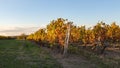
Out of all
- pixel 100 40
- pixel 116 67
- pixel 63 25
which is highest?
pixel 63 25

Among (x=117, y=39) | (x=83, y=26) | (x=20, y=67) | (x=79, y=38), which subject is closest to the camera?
(x=20, y=67)

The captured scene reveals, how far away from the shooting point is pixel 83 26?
171 ft

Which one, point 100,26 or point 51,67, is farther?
point 100,26

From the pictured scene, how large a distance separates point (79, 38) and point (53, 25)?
11.4 metres

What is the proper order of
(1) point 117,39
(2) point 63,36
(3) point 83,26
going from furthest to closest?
1. (3) point 83,26
2. (1) point 117,39
3. (2) point 63,36

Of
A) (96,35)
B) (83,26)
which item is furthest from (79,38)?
(96,35)

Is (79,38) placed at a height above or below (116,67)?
above

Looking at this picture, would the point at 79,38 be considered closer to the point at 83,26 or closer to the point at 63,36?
the point at 83,26

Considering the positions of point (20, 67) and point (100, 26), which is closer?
point (20, 67)

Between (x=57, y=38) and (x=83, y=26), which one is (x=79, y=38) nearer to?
(x=83, y=26)

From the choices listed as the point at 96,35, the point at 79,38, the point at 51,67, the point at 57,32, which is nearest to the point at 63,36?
the point at 57,32

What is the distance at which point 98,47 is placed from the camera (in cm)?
3625

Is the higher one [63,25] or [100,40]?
[63,25]

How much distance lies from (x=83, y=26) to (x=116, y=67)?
34065mm
